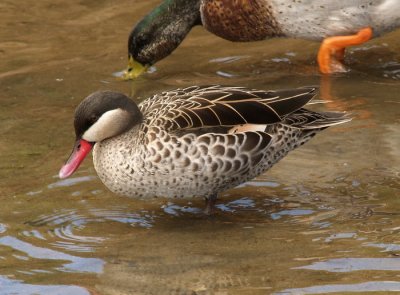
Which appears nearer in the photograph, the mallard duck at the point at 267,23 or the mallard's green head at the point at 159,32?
the mallard duck at the point at 267,23

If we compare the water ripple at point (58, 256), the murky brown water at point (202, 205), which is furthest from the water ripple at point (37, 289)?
the water ripple at point (58, 256)

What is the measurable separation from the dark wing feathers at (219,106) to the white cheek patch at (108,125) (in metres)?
0.13

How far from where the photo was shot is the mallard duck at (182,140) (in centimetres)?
504

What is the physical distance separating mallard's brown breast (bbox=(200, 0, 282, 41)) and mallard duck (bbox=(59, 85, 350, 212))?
2.48 m

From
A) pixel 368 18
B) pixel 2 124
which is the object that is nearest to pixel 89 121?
pixel 2 124

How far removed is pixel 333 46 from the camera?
7699 millimetres

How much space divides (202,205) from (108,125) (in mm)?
781

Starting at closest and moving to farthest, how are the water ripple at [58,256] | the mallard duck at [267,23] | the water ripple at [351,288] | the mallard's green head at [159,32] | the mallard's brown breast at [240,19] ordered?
the water ripple at [351,288] → the water ripple at [58,256] → the mallard duck at [267,23] → the mallard's brown breast at [240,19] → the mallard's green head at [159,32]

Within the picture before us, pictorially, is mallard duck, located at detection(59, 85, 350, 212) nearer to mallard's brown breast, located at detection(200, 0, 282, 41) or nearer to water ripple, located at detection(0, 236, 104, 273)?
water ripple, located at detection(0, 236, 104, 273)

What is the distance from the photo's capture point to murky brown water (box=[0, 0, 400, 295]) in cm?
452

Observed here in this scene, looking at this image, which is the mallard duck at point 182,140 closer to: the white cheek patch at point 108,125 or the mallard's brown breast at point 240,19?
the white cheek patch at point 108,125

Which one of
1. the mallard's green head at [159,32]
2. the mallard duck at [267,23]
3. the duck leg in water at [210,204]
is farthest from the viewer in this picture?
the mallard's green head at [159,32]

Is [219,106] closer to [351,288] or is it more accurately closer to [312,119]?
[312,119]

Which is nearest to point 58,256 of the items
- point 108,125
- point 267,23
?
point 108,125
